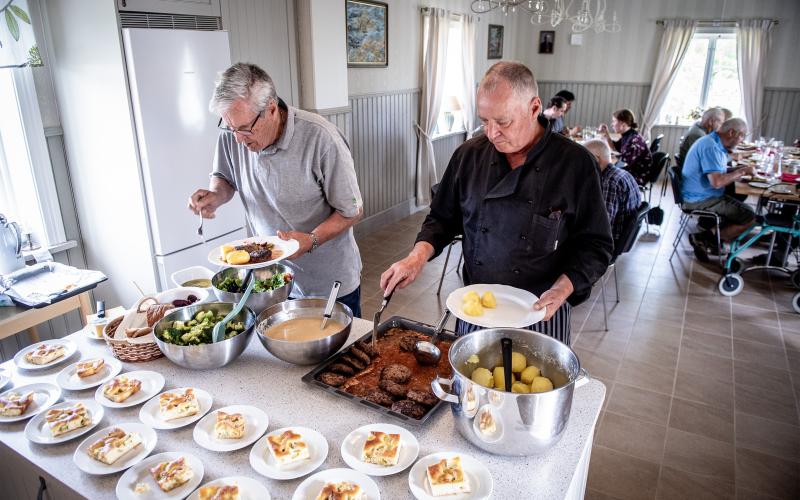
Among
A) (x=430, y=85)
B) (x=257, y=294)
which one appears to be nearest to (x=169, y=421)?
(x=257, y=294)

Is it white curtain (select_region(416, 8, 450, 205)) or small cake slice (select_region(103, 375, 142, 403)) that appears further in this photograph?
white curtain (select_region(416, 8, 450, 205))

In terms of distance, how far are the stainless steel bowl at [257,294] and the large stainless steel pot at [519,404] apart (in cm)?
74

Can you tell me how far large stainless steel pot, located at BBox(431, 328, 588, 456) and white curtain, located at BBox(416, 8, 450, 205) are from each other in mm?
5223

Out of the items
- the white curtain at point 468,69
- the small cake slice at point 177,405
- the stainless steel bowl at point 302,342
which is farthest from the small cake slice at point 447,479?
the white curtain at point 468,69

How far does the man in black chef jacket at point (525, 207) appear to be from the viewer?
5.29 feet

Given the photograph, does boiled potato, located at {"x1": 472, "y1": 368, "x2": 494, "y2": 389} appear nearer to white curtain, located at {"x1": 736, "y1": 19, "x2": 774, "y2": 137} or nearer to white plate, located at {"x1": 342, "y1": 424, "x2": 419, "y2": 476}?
white plate, located at {"x1": 342, "y1": 424, "x2": 419, "y2": 476}

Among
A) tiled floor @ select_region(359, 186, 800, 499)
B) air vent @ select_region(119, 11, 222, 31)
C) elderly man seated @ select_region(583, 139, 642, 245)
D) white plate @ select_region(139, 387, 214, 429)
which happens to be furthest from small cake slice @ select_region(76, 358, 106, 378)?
elderly man seated @ select_region(583, 139, 642, 245)

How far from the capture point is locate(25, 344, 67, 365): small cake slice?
1570 mm

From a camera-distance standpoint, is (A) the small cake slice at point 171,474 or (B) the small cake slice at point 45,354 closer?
(A) the small cake slice at point 171,474

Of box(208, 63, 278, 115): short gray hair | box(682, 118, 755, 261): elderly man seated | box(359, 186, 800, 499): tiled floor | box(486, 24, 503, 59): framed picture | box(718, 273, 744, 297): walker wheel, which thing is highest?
box(486, 24, 503, 59): framed picture

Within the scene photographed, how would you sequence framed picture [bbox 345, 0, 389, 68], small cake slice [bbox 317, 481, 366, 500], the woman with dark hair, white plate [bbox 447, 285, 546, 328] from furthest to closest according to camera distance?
the woman with dark hair < framed picture [bbox 345, 0, 389, 68] < white plate [bbox 447, 285, 546, 328] < small cake slice [bbox 317, 481, 366, 500]

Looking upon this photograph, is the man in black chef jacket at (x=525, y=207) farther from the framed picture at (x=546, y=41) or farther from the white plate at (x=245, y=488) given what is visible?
the framed picture at (x=546, y=41)

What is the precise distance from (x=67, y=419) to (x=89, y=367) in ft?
0.81

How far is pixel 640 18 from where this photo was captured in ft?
26.6
